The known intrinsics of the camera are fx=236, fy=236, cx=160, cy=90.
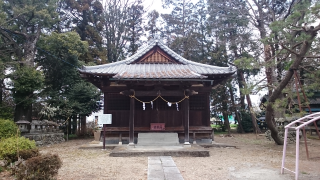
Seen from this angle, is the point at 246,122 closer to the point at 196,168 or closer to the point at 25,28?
the point at 196,168

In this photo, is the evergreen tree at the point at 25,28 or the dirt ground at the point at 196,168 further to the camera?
the evergreen tree at the point at 25,28

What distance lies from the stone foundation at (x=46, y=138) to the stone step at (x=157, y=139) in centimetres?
579

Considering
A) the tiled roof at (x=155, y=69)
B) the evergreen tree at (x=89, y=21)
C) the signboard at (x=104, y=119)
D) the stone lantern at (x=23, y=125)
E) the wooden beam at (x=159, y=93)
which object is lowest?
the stone lantern at (x=23, y=125)

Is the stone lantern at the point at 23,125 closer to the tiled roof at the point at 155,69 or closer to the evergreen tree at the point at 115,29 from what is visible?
the tiled roof at the point at 155,69

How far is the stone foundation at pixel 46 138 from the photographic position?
505 inches

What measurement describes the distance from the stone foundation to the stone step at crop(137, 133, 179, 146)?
5.79 meters

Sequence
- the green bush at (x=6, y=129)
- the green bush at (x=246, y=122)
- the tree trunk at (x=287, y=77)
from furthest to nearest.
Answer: the green bush at (x=246, y=122) < the green bush at (x=6, y=129) < the tree trunk at (x=287, y=77)

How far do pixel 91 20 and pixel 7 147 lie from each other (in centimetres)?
2412

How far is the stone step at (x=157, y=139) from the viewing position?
11.9 metres

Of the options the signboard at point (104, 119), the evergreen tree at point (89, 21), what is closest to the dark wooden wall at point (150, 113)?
the signboard at point (104, 119)

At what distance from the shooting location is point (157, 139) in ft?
39.8

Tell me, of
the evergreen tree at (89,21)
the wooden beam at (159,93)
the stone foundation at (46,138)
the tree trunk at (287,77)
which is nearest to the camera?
the tree trunk at (287,77)

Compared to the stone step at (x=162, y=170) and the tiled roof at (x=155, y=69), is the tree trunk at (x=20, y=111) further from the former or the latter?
the stone step at (x=162, y=170)

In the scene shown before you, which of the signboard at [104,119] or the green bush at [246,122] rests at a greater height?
the signboard at [104,119]
